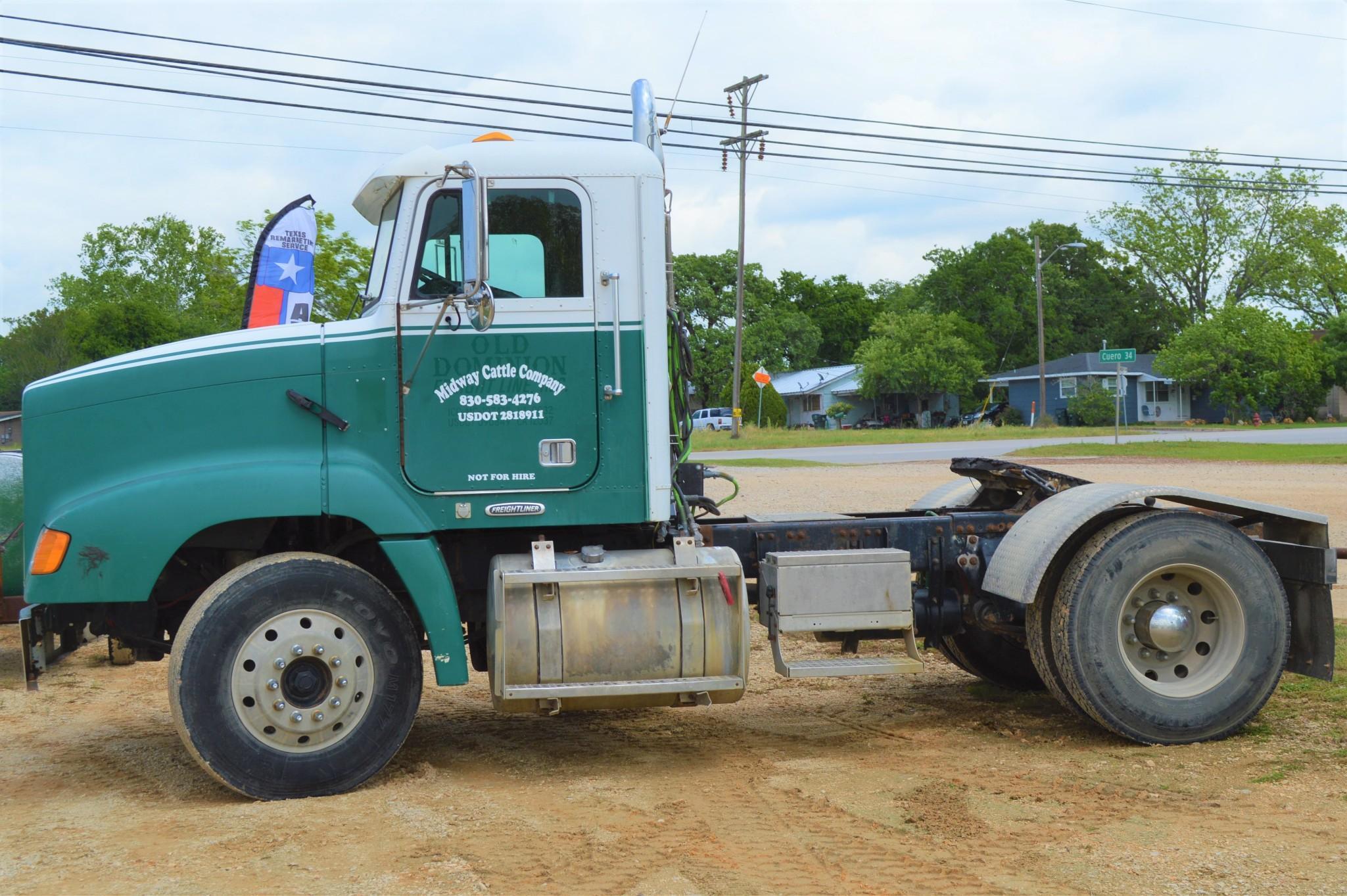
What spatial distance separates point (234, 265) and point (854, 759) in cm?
2217

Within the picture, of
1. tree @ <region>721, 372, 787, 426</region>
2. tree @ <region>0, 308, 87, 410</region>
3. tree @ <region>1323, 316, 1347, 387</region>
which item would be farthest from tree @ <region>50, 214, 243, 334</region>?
tree @ <region>1323, 316, 1347, 387</region>

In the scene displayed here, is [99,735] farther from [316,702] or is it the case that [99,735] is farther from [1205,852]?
[1205,852]

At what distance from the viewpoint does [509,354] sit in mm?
5582

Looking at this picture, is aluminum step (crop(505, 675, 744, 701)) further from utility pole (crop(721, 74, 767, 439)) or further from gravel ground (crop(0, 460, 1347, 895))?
utility pole (crop(721, 74, 767, 439))

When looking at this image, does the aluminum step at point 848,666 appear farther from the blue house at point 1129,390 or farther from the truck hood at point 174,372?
the blue house at point 1129,390

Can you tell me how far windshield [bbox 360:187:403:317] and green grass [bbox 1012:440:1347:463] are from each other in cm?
2544

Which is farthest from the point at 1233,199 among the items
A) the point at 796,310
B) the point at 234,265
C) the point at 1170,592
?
the point at 1170,592

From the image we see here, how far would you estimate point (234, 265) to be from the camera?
24.8 metres

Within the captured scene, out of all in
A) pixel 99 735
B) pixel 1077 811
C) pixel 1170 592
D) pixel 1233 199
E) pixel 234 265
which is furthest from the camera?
pixel 1233 199

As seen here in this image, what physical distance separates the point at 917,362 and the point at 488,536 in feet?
202

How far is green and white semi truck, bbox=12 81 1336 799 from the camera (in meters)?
5.25

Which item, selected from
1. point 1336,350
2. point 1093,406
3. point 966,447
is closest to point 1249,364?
point 1336,350

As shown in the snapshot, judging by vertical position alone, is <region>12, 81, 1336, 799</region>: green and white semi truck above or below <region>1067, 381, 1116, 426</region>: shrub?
below

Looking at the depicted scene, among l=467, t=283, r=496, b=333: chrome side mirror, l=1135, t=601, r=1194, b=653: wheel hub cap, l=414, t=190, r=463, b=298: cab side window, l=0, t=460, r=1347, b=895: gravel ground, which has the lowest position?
l=0, t=460, r=1347, b=895: gravel ground
